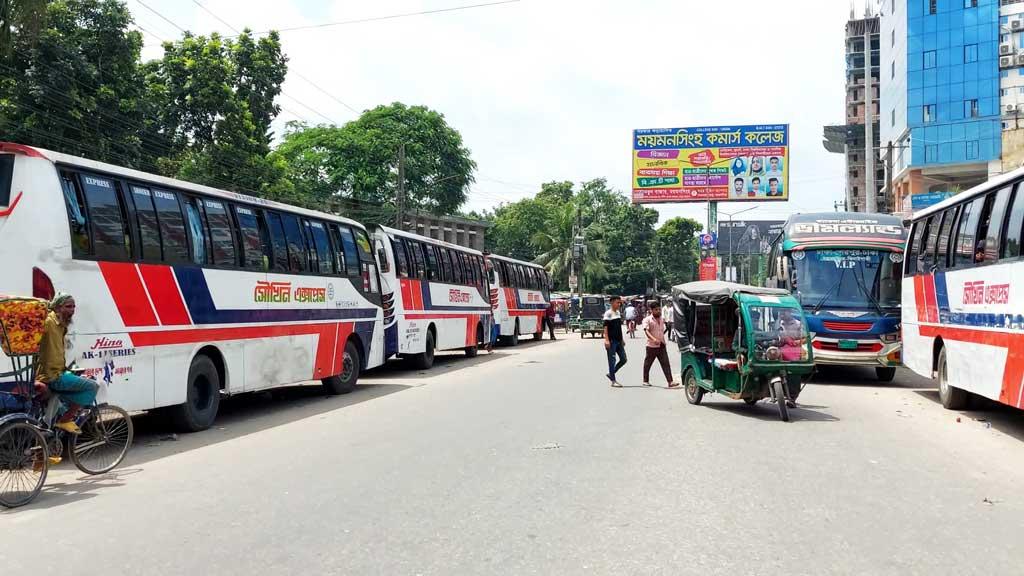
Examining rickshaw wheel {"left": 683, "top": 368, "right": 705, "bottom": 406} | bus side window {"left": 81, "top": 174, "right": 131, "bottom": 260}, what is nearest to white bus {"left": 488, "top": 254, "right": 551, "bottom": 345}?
rickshaw wheel {"left": 683, "top": 368, "right": 705, "bottom": 406}

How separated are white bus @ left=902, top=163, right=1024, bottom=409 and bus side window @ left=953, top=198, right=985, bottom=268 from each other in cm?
1

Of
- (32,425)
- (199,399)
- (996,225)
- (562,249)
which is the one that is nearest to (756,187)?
(562,249)

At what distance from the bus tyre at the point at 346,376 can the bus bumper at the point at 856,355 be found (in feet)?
29.3

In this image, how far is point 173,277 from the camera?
34.4 feet

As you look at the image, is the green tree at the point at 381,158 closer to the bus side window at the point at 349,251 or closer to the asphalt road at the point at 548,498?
the bus side window at the point at 349,251

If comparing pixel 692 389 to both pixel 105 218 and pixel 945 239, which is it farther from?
pixel 105 218

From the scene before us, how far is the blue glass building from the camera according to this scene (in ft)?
176

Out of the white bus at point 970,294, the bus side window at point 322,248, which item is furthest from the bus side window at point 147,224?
the white bus at point 970,294

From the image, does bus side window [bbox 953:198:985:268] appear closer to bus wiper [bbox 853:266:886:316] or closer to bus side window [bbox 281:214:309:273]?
bus wiper [bbox 853:266:886:316]

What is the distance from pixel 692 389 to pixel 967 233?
4504 mm

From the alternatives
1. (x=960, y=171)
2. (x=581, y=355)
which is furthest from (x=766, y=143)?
(x=581, y=355)

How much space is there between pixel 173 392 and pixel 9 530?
431cm

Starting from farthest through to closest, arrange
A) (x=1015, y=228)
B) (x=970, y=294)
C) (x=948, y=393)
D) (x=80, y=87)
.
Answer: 1. (x=80, y=87)
2. (x=948, y=393)
3. (x=970, y=294)
4. (x=1015, y=228)

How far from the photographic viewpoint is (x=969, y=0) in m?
Answer: 55.2
